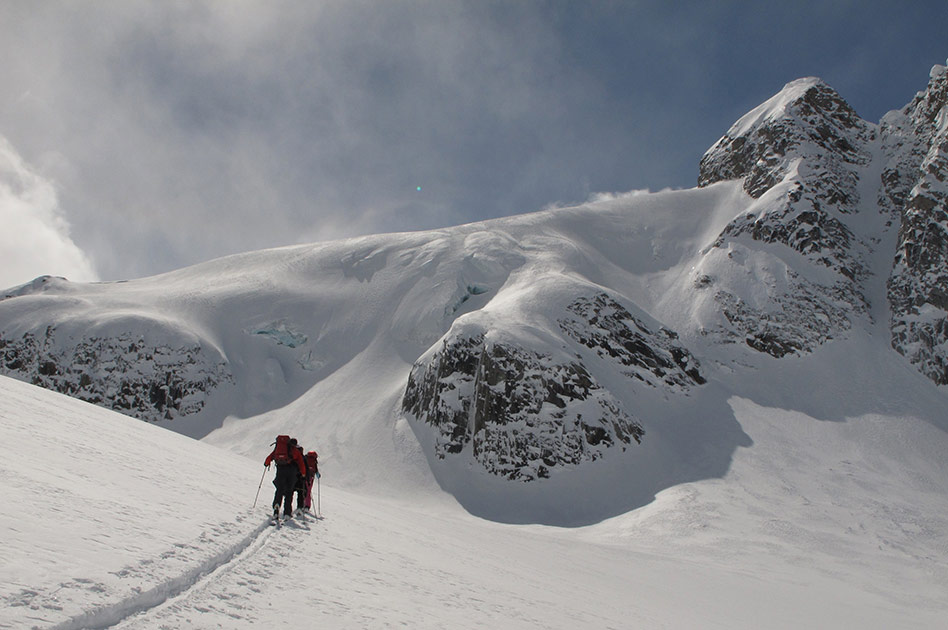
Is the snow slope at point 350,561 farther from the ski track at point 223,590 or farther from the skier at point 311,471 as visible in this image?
the skier at point 311,471

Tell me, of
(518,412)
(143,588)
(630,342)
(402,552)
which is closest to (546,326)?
(630,342)

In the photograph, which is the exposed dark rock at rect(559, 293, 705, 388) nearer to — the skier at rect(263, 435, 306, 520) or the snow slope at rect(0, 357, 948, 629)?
the snow slope at rect(0, 357, 948, 629)

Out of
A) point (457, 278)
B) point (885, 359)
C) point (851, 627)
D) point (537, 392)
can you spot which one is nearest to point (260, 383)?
point (457, 278)

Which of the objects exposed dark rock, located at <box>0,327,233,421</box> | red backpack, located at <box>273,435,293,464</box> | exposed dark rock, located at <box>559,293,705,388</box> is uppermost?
exposed dark rock, located at <box>559,293,705,388</box>

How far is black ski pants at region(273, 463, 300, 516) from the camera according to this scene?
10586 mm

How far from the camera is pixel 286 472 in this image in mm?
11188

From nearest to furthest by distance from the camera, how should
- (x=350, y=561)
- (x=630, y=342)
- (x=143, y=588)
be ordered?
(x=143, y=588), (x=350, y=561), (x=630, y=342)

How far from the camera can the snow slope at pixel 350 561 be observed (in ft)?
14.0

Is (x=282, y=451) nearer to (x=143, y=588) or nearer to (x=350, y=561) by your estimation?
(x=350, y=561)

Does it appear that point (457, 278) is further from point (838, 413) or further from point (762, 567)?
point (762, 567)

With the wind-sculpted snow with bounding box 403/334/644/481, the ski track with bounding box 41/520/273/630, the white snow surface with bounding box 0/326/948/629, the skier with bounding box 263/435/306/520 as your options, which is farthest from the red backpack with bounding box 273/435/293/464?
the wind-sculpted snow with bounding box 403/334/644/481

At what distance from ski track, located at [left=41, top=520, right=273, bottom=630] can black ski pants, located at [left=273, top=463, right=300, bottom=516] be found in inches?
154

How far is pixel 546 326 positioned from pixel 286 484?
35228 millimetres

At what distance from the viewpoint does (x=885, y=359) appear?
1954 inches
